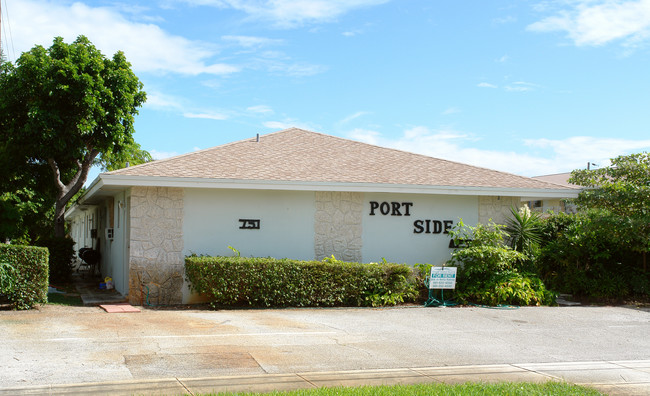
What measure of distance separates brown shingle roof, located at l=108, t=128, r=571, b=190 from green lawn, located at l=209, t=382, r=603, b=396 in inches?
315

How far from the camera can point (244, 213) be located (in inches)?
568

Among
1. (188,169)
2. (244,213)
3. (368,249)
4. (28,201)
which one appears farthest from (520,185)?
(28,201)

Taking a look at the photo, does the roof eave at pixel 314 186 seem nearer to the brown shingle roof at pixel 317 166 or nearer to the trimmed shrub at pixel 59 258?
the brown shingle roof at pixel 317 166

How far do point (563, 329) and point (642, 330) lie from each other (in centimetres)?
154

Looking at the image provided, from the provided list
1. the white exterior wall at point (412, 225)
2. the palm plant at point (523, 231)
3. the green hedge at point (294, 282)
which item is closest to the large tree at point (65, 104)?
the green hedge at point (294, 282)

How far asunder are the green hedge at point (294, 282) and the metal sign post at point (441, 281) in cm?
52

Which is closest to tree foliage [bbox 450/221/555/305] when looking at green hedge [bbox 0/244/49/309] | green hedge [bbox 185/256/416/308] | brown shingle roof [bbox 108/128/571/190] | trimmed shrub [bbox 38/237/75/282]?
green hedge [bbox 185/256/416/308]

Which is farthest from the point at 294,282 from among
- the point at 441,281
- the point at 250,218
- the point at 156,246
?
the point at 441,281

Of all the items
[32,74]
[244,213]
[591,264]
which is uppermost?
[32,74]

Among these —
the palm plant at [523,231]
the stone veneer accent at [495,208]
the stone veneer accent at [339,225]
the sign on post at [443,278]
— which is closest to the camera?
the sign on post at [443,278]

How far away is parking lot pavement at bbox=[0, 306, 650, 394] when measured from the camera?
280 inches

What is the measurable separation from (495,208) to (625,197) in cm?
318

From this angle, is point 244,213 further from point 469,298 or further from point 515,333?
point 515,333

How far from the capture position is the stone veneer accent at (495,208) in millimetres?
16125
